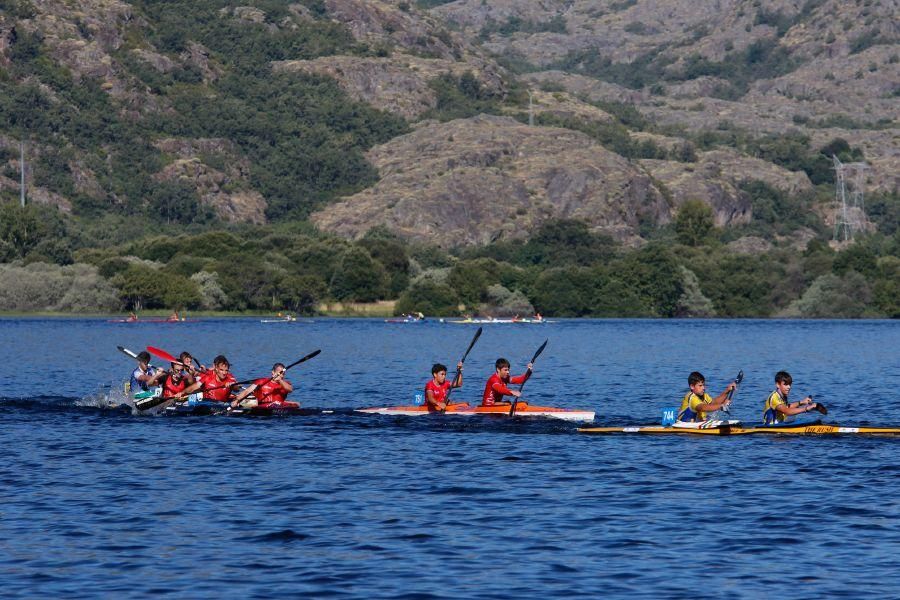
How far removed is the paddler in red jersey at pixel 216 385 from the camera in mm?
53438

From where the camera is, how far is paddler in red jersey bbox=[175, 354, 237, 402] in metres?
53.4

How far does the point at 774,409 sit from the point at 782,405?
14.8 inches

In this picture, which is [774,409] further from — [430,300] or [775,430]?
[430,300]

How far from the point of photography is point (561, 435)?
153 ft

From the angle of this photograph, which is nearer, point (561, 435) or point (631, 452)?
point (631, 452)

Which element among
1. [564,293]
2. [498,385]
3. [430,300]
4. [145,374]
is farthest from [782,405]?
[564,293]

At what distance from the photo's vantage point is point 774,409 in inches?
1773

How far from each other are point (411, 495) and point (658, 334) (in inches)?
4455

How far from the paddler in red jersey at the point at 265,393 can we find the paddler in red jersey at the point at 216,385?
4.33ft

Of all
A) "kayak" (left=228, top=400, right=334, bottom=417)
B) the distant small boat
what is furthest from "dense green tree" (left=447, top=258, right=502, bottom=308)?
"kayak" (left=228, top=400, right=334, bottom=417)

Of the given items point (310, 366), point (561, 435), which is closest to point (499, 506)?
point (561, 435)

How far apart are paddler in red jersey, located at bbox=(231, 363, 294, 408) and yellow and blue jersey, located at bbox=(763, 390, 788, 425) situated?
1582 cm

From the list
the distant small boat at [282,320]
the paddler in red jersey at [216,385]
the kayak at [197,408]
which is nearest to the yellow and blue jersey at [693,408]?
the kayak at [197,408]

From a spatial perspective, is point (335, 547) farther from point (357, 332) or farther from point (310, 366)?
point (357, 332)
